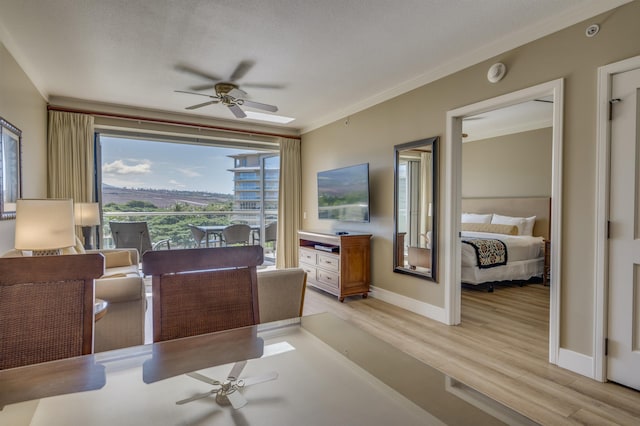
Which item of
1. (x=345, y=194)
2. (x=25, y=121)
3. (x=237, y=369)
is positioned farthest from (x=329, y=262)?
(x=25, y=121)

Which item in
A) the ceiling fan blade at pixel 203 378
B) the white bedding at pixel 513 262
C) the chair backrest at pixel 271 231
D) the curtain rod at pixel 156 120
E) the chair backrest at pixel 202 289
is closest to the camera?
the ceiling fan blade at pixel 203 378

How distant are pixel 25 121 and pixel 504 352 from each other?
498 centimetres

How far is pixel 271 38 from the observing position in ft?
9.03

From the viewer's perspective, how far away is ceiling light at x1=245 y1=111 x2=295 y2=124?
517 centimetres

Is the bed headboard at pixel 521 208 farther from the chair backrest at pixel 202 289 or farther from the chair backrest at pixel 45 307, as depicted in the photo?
the chair backrest at pixel 45 307

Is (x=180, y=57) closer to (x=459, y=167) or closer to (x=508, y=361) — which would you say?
(x=459, y=167)

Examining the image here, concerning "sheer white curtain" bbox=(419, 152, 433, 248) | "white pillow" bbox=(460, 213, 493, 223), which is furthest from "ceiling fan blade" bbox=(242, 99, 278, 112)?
"white pillow" bbox=(460, 213, 493, 223)

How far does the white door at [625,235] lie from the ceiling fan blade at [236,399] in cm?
247

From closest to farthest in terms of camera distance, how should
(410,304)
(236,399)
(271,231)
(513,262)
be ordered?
1. (236,399)
2. (410,304)
3. (513,262)
4. (271,231)

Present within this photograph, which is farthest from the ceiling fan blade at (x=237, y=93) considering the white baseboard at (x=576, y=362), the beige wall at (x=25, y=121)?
the white baseboard at (x=576, y=362)

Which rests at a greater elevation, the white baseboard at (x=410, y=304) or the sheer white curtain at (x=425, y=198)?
the sheer white curtain at (x=425, y=198)

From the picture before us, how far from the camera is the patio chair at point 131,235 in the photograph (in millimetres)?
4609

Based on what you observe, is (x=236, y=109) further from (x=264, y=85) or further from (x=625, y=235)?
(x=625, y=235)

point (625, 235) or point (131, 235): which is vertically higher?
point (625, 235)
